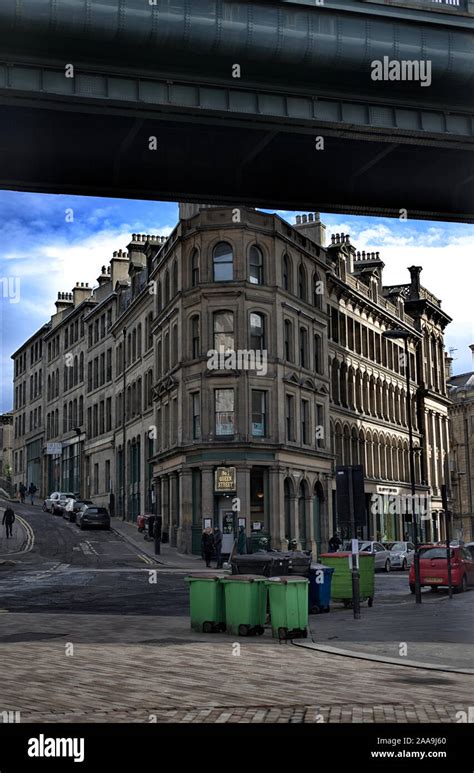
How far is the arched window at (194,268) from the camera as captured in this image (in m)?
47.1

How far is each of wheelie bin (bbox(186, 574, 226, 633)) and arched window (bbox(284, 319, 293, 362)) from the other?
3271 cm

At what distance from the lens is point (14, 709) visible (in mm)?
9219

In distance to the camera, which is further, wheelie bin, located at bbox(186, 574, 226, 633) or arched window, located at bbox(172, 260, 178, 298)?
arched window, located at bbox(172, 260, 178, 298)

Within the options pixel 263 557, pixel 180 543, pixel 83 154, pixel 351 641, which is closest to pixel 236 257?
pixel 180 543

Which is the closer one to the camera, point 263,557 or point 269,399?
point 263,557

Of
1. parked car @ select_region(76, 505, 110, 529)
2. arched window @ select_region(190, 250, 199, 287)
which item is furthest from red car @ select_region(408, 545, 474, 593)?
parked car @ select_region(76, 505, 110, 529)

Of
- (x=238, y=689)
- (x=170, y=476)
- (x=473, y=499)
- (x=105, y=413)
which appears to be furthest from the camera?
(x=473, y=499)

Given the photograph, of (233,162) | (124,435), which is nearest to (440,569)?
(233,162)

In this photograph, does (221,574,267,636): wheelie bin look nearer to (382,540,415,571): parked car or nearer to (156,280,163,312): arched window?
(382,540,415,571): parked car

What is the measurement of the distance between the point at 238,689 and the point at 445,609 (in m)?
12.6

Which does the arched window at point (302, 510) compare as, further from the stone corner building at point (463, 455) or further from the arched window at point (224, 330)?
the stone corner building at point (463, 455)

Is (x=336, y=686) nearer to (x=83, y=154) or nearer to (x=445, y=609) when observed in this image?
(x=445, y=609)

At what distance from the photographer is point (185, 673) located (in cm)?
1177

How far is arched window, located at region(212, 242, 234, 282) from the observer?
46.5m
